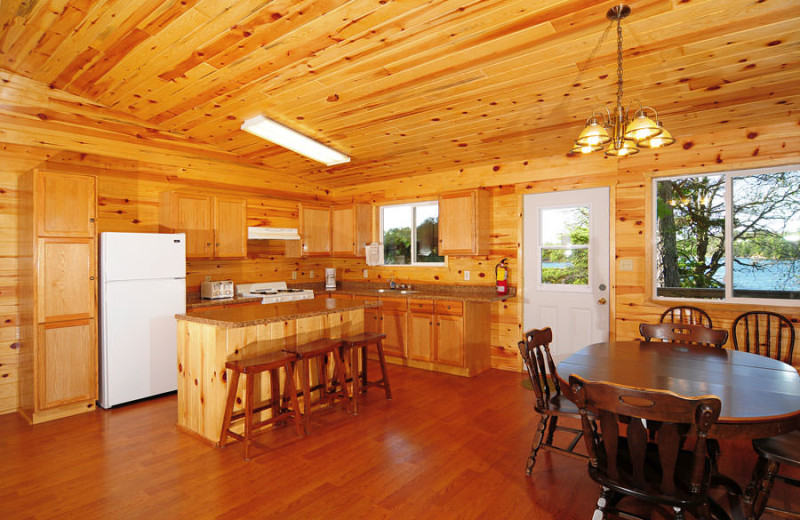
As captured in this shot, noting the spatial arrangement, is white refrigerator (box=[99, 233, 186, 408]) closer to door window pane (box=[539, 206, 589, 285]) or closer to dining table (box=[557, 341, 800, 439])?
dining table (box=[557, 341, 800, 439])

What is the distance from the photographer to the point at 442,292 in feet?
17.7

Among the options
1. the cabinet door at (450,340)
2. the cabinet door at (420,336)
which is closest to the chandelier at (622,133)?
the cabinet door at (450,340)

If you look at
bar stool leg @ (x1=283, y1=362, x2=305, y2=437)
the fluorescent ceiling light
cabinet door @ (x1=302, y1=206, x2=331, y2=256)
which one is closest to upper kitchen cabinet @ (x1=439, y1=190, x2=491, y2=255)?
the fluorescent ceiling light

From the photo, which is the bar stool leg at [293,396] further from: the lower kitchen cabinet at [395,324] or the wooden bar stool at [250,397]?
the lower kitchen cabinet at [395,324]

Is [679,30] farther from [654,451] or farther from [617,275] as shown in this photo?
[617,275]

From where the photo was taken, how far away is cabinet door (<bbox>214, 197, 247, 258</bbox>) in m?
4.86

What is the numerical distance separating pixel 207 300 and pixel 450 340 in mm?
2751

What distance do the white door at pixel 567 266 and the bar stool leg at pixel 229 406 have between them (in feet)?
10.7

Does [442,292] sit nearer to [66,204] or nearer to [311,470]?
[311,470]

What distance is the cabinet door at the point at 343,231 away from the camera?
6.06 m

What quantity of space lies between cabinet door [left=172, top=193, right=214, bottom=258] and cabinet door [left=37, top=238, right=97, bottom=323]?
0.96 metres

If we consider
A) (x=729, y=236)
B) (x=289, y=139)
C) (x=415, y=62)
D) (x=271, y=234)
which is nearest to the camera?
(x=415, y=62)

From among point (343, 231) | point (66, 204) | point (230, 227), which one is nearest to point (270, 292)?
point (230, 227)

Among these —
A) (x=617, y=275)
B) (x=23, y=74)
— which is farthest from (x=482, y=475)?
(x=23, y=74)
